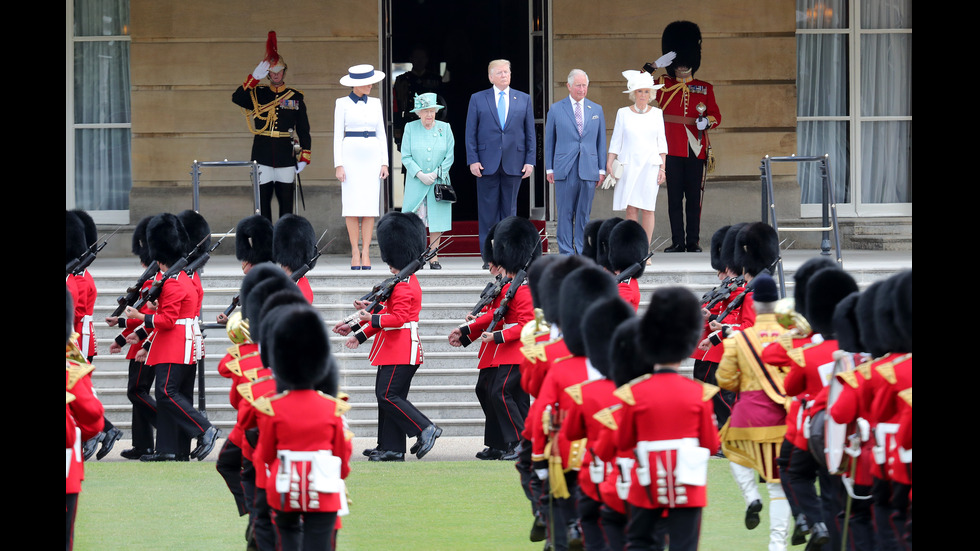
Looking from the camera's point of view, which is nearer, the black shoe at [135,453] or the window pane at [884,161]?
the black shoe at [135,453]

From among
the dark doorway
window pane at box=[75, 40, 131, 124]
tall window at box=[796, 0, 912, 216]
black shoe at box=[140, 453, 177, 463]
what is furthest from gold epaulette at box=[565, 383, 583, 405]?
window pane at box=[75, 40, 131, 124]

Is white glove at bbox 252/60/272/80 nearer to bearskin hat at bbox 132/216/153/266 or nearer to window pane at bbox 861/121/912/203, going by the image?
bearskin hat at bbox 132/216/153/266

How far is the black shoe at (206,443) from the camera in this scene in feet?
30.2

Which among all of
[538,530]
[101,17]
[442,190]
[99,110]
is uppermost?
[101,17]

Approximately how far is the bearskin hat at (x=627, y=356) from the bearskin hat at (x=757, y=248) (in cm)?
333

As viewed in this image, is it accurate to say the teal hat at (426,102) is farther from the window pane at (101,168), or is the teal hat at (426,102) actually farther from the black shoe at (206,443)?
the window pane at (101,168)

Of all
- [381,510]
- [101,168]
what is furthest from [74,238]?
[101,168]

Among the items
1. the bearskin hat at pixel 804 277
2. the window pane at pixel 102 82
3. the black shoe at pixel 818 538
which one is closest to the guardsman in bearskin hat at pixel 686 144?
the window pane at pixel 102 82

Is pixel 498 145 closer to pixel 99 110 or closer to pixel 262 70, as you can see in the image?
pixel 262 70

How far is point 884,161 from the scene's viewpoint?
616 inches

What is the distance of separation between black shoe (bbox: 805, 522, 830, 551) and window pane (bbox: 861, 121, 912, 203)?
31.5 ft

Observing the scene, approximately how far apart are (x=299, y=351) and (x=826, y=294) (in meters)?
2.52

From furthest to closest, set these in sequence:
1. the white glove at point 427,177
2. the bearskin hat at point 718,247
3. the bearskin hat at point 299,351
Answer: the white glove at point 427,177, the bearskin hat at point 718,247, the bearskin hat at point 299,351

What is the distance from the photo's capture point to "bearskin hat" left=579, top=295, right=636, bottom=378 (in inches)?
229
